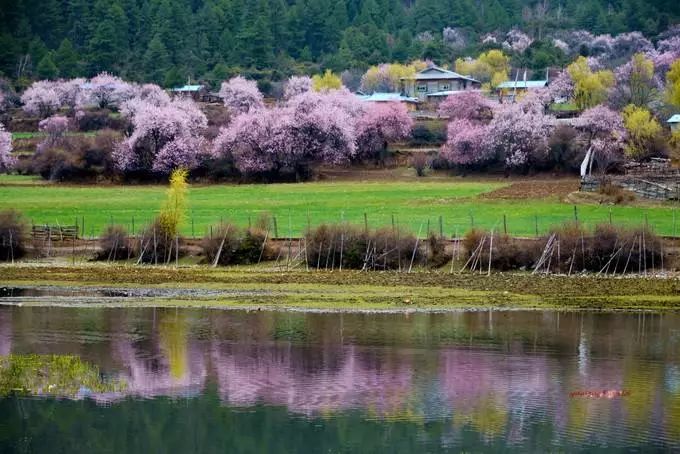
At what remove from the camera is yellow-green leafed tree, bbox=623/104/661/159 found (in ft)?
308

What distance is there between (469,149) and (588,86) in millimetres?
22476

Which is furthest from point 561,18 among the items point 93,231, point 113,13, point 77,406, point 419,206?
point 77,406

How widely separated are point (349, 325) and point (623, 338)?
9.28m

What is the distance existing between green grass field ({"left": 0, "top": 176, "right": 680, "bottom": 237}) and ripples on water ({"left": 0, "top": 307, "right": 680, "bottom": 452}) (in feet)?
62.3

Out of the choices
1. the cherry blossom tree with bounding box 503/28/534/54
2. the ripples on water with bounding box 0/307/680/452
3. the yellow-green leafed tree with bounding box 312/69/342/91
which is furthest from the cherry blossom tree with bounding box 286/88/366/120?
the ripples on water with bounding box 0/307/680/452

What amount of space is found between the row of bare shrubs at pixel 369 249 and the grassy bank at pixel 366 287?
6.34ft

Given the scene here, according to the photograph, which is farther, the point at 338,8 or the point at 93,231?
the point at 338,8

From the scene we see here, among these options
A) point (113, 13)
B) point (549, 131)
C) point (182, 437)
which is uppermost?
point (113, 13)

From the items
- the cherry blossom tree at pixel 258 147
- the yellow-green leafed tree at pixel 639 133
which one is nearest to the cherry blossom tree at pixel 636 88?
the yellow-green leafed tree at pixel 639 133

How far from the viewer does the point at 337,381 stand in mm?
35562

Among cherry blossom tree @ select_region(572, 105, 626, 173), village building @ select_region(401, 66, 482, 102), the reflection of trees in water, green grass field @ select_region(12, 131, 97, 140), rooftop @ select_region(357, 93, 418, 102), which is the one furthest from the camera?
village building @ select_region(401, 66, 482, 102)

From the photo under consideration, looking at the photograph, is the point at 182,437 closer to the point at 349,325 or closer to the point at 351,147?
the point at 349,325

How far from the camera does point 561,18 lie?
641 feet

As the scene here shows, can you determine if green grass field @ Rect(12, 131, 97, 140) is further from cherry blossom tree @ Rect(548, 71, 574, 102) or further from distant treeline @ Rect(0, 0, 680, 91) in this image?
cherry blossom tree @ Rect(548, 71, 574, 102)
